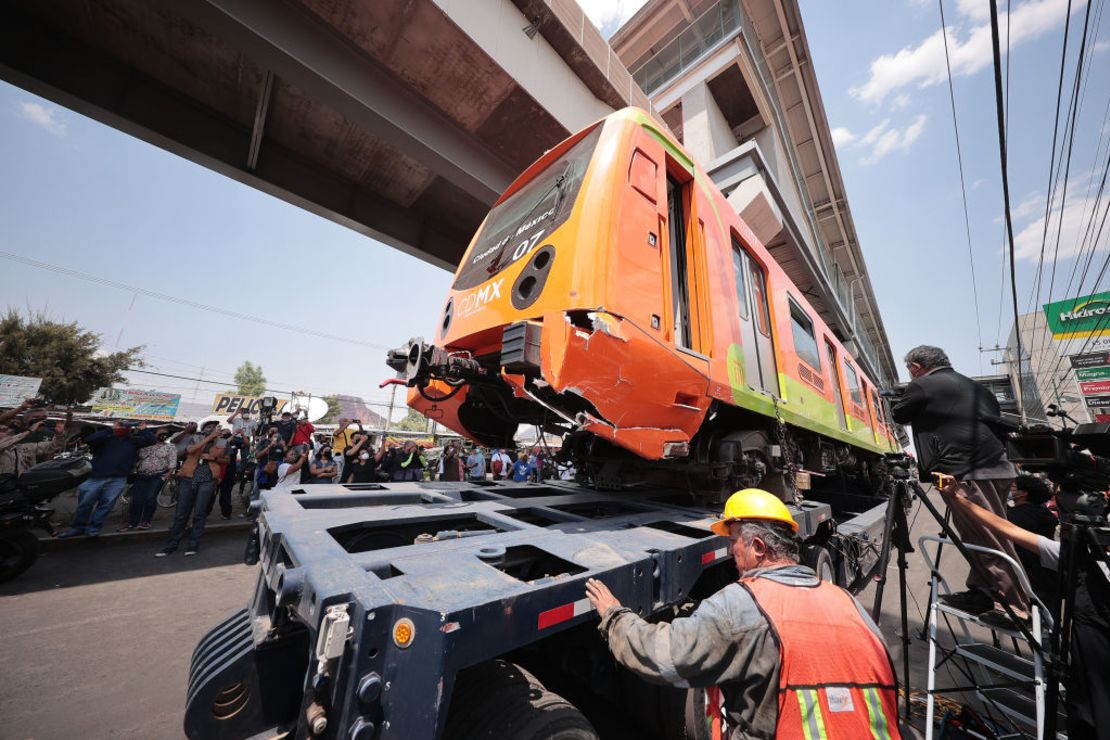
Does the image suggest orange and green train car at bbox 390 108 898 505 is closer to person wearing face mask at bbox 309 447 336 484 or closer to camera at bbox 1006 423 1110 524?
camera at bbox 1006 423 1110 524

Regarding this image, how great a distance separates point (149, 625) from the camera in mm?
3719

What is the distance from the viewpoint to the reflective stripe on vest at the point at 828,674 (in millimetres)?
1257

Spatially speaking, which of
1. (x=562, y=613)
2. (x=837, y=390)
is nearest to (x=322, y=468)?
(x=562, y=613)

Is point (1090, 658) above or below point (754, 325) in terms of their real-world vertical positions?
below

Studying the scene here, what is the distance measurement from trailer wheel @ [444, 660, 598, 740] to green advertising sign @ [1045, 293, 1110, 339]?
138 ft

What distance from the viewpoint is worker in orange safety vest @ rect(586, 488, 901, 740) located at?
1274 millimetres

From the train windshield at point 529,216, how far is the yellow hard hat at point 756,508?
1797mm

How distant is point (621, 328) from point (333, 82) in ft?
15.0

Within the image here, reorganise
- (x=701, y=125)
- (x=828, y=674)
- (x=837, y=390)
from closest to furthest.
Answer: (x=828, y=674), (x=837, y=390), (x=701, y=125)

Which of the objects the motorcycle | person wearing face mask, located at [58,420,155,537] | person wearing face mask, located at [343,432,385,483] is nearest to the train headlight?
the motorcycle

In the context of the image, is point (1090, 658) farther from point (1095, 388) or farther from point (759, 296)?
point (1095, 388)

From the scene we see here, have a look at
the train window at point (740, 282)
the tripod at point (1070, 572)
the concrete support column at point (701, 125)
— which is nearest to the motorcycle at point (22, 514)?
the train window at point (740, 282)

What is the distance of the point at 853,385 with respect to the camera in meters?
7.72

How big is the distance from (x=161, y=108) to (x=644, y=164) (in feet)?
20.0
